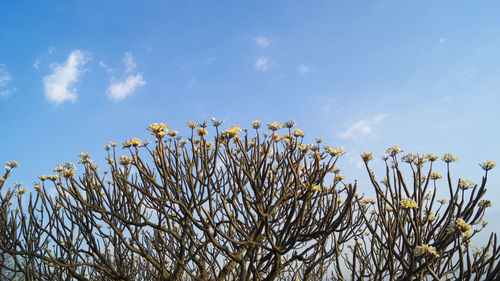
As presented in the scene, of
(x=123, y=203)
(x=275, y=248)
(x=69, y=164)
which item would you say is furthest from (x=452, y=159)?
(x=69, y=164)

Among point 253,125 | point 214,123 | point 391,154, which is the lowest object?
point 391,154

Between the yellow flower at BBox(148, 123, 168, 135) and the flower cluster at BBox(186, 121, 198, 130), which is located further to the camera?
the flower cluster at BBox(186, 121, 198, 130)

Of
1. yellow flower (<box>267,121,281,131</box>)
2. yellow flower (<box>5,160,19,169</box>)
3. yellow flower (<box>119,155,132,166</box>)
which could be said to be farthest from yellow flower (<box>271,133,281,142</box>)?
yellow flower (<box>5,160,19,169</box>)

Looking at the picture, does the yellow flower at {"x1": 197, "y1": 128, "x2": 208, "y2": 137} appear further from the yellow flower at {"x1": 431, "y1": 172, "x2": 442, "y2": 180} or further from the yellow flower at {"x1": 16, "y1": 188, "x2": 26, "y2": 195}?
the yellow flower at {"x1": 16, "y1": 188, "x2": 26, "y2": 195}

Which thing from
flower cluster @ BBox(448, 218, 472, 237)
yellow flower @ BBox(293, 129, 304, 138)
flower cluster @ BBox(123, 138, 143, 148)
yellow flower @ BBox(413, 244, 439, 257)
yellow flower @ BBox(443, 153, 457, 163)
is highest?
yellow flower @ BBox(293, 129, 304, 138)

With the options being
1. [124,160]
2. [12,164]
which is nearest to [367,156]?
[124,160]

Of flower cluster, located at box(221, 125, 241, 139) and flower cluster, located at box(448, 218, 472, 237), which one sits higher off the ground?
flower cluster, located at box(221, 125, 241, 139)

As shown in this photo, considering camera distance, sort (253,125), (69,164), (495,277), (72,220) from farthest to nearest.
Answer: (72,220), (69,164), (253,125), (495,277)

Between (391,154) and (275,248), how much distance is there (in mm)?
1935

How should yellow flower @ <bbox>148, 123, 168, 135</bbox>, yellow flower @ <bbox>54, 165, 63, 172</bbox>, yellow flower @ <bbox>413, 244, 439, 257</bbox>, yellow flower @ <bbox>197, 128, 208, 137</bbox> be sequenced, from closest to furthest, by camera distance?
yellow flower @ <bbox>413, 244, 439, 257</bbox>
yellow flower @ <bbox>148, 123, 168, 135</bbox>
yellow flower @ <bbox>197, 128, 208, 137</bbox>
yellow flower @ <bbox>54, 165, 63, 172</bbox>

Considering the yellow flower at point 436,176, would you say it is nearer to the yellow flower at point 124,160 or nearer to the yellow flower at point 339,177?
the yellow flower at point 339,177

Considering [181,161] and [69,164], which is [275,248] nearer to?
[181,161]

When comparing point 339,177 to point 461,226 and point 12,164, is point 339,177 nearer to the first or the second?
point 461,226

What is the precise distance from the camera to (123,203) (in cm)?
473
